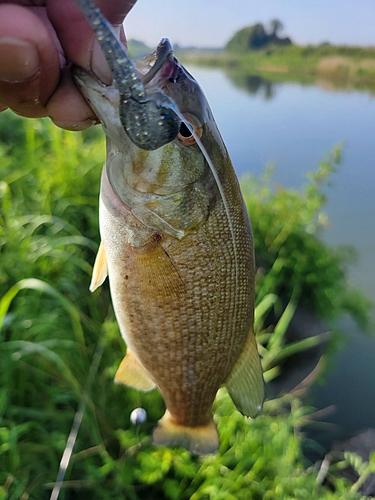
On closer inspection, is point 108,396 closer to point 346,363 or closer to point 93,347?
point 93,347

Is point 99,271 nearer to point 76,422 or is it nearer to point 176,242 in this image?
point 176,242

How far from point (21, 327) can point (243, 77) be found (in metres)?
10.2

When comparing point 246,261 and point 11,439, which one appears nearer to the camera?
point 246,261

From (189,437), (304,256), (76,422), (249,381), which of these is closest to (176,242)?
(249,381)

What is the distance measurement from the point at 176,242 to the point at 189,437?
58 cm

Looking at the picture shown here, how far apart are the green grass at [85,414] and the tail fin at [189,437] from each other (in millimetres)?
318

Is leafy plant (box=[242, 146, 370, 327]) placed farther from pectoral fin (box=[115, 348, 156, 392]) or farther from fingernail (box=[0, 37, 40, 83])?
fingernail (box=[0, 37, 40, 83])

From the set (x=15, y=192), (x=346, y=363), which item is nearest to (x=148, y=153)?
(x=15, y=192)

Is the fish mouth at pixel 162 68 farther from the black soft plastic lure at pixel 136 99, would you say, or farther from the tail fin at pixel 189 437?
the tail fin at pixel 189 437

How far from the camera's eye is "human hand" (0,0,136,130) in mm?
743

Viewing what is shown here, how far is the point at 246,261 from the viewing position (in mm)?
973

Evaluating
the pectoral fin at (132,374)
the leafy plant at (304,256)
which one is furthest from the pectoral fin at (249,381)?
the leafy plant at (304,256)

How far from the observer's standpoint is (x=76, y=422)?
5.16ft

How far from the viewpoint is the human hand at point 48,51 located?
74 cm
